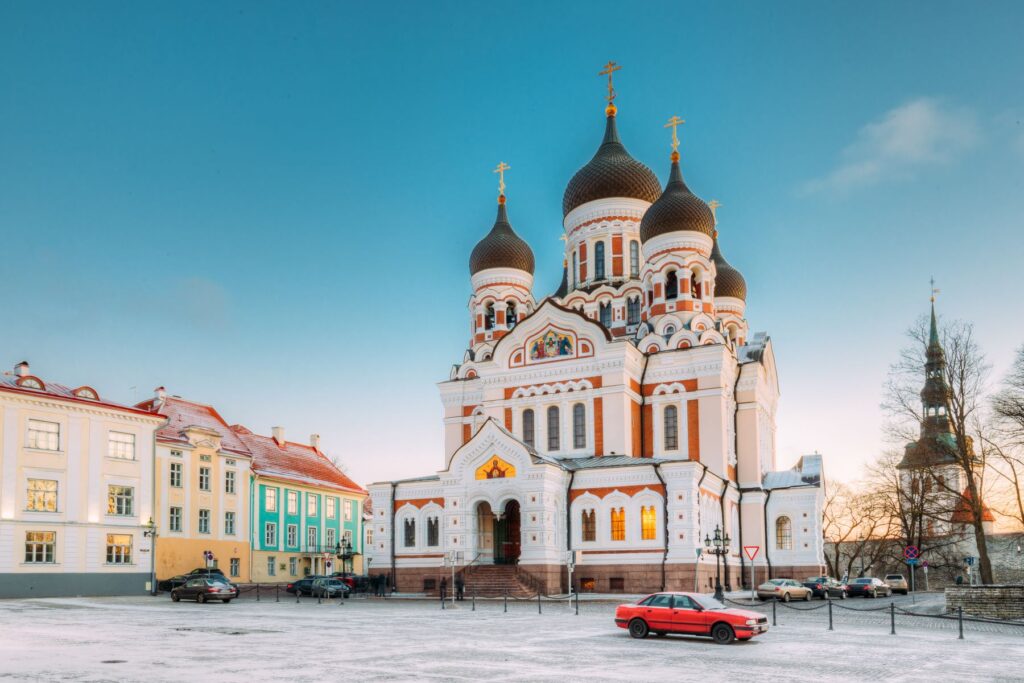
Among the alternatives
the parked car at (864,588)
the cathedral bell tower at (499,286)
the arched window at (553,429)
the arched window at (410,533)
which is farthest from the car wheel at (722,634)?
the cathedral bell tower at (499,286)

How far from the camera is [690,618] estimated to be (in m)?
20.6

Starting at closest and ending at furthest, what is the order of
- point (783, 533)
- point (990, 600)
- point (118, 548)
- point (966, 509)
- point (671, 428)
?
point (990, 600) < point (966, 509) < point (118, 548) < point (671, 428) < point (783, 533)

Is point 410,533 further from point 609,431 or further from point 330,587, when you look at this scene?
point 609,431

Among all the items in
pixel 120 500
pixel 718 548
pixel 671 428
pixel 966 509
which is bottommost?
pixel 718 548

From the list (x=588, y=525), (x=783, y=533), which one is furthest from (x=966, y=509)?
(x=588, y=525)

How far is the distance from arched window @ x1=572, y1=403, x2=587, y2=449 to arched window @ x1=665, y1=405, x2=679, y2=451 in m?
4.15

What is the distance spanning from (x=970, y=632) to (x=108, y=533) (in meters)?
35.5

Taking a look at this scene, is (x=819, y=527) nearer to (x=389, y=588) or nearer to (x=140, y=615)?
(x=389, y=588)

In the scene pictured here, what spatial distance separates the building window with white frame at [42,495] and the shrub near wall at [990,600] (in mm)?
35407

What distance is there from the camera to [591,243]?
177 feet

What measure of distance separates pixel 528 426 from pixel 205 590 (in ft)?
58.6

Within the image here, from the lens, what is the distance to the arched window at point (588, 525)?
41.5 metres

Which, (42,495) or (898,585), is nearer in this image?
(42,495)

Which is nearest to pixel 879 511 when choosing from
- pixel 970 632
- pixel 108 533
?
pixel 970 632
